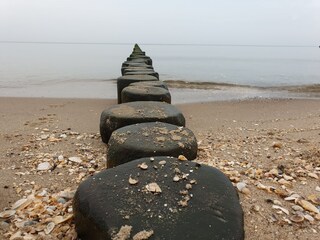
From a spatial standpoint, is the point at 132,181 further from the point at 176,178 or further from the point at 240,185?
the point at 240,185

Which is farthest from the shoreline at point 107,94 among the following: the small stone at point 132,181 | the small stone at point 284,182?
the small stone at point 132,181

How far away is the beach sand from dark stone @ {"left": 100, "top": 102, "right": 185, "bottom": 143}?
1.23 ft

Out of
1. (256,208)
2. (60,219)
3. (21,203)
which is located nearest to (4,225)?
(21,203)

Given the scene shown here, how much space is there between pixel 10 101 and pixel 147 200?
7759 mm

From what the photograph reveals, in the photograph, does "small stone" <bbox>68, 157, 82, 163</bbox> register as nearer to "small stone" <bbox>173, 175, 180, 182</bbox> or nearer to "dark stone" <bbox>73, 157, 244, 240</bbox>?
"dark stone" <bbox>73, 157, 244, 240</bbox>

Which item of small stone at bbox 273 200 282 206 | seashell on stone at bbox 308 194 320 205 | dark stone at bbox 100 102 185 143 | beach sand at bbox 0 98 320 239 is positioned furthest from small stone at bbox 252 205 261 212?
dark stone at bbox 100 102 185 143

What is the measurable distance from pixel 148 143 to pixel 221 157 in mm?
1301

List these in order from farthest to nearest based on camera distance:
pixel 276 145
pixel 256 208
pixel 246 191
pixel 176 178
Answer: pixel 276 145
pixel 246 191
pixel 256 208
pixel 176 178

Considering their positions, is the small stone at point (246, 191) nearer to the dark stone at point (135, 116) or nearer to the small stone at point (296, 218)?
the small stone at point (296, 218)

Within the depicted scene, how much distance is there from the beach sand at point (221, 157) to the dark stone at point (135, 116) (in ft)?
1.23

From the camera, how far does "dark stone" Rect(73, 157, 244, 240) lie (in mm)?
1788

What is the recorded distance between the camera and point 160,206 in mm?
1924

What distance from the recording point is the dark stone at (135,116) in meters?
3.81

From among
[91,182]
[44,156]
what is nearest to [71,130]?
[44,156]
